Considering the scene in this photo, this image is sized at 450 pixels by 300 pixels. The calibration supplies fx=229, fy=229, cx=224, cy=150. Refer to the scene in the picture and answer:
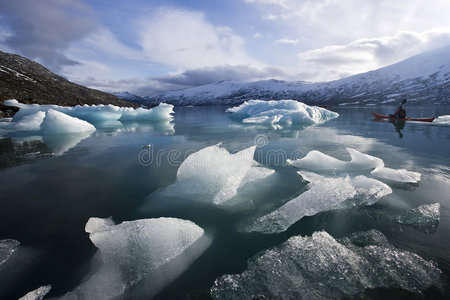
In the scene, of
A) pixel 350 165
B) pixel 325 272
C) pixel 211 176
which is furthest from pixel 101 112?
pixel 325 272

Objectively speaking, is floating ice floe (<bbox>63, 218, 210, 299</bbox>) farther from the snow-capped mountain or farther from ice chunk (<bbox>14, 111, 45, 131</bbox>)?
the snow-capped mountain

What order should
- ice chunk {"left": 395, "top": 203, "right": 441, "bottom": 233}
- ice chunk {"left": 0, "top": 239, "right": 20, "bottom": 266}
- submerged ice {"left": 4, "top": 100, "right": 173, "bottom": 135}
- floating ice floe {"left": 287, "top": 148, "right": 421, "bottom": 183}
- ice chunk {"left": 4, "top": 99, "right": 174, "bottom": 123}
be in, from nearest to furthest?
ice chunk {"left": 0, "top": 239, "right": 20, "bottom": 266} → ice chunk {"left": 395, "top": 203, "right": 441, "bottom": 233} → floating ice floe {"left": 287, "top": 148, "right": 421, "bottom": 183} → submerged ice {"left": 4, "top": 100, "right": 173, "bottom": 135} → ice chunk {"left": 4, "top": 99, "right": 174, "bottom": 123}

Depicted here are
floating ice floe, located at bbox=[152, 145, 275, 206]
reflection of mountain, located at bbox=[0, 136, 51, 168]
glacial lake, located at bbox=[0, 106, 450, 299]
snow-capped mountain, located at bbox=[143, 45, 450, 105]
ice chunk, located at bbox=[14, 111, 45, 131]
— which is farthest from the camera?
snow-capped mountain, located at bbox=[143, 45, 450, 105]

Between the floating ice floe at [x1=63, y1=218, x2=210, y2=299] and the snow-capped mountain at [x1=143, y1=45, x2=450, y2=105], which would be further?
the snow-capped mountain at [x1=143, y1=45, x2=450, y2=105]

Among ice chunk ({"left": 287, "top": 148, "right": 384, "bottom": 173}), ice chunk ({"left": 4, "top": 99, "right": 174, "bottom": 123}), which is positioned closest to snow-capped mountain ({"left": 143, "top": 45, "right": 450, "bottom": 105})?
ice chunk ({"left": 4, "top": 99, "right": 174, "bottom": 123})

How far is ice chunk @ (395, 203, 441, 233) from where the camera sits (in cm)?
338

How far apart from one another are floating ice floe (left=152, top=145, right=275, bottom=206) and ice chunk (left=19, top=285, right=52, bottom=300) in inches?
91.6

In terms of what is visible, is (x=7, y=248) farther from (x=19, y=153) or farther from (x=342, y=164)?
(x=19, y=153)

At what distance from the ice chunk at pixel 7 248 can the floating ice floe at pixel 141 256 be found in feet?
3.02

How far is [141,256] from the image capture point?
106 inches

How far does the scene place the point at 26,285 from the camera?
2479mm

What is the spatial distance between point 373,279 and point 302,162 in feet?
13.1

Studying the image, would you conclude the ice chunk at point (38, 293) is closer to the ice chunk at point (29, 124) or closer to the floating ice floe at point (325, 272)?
the floating ice floe at point (325, 272)

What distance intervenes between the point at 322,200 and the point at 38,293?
3.86m
